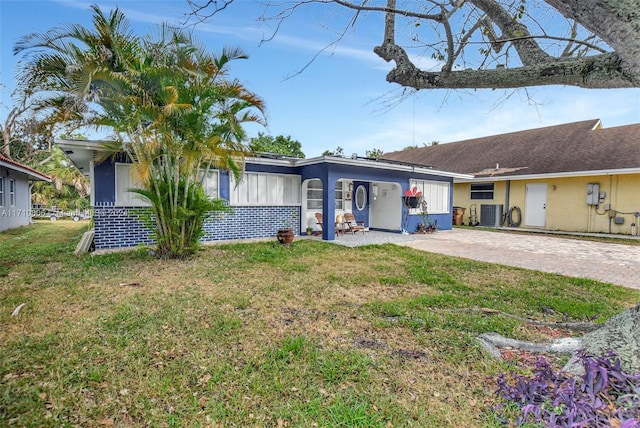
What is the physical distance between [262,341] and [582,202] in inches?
623

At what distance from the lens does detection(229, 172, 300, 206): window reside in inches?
423

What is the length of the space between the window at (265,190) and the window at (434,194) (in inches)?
202

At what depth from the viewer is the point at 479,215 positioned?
17016mm

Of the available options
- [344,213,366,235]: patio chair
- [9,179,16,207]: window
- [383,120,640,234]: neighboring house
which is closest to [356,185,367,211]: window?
[344,213,366,235]: patio chair

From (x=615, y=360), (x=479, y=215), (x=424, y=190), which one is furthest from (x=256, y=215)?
(x=479, y=215)

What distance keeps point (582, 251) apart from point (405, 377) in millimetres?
9210

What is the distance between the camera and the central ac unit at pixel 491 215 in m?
16.2

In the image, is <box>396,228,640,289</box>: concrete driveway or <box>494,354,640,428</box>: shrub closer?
<box>494,354,640,428</box>: shrub

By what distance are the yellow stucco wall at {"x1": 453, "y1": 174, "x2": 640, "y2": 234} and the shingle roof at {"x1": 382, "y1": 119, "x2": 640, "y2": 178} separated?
2.06 feet

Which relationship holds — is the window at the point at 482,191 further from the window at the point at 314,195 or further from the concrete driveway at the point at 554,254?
the window at the point at 314,195

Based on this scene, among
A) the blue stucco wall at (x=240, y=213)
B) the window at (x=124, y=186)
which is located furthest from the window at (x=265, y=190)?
the window at (x=124, y=186)

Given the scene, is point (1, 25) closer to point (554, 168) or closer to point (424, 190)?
point (424, 190)

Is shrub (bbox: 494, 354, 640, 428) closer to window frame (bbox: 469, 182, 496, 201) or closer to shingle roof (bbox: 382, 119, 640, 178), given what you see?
shingle roof (bbox: 382, 119, 640, 178)

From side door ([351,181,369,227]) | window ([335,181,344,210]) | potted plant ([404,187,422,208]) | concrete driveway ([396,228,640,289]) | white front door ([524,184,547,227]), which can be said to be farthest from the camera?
white front door ([524,184,547,227])
